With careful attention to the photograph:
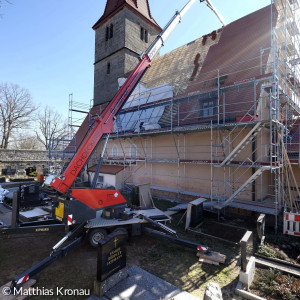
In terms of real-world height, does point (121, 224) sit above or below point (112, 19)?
below

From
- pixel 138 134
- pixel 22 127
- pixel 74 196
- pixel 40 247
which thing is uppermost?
pixel 22 127

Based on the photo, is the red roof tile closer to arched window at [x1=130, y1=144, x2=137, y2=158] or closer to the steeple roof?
arched window at [x1=130, y1=144, x2=137, y2=158]

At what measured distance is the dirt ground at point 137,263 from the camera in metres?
4.97

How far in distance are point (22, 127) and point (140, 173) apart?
38.6 meters

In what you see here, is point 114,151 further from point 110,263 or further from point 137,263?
point 110,263

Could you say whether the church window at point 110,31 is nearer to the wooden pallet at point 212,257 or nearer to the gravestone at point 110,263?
the gravestone at point 110,263

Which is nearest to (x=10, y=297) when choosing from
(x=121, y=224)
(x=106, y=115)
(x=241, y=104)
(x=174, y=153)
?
(x=121, y=224)

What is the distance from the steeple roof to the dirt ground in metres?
23.3

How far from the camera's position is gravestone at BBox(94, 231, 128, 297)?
4.38 meters

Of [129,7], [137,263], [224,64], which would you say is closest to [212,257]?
[137,263]

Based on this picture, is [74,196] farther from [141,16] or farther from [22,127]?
[22,127]

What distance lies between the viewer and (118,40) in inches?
859

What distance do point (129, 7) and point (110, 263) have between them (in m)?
24.5

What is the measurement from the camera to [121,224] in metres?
6.80
